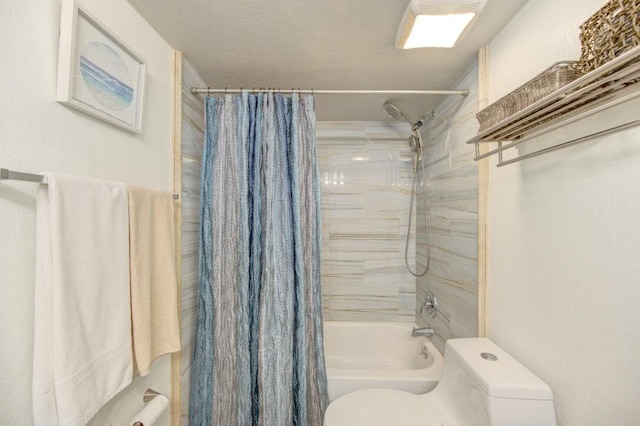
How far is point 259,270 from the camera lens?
1361 mm

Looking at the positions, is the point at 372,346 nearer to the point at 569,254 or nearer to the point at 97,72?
the point at 569,254

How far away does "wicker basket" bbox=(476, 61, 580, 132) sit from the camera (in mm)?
708

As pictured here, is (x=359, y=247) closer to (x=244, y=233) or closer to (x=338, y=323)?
(x=338, y=323)

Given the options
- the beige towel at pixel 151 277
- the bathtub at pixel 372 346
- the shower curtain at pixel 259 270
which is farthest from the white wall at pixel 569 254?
the beige towel at pixel 151 277

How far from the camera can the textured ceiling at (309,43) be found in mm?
1036

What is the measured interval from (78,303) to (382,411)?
3.94 feet

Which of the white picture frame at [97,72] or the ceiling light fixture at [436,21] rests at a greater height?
the ceiling light fixture at [436,21]

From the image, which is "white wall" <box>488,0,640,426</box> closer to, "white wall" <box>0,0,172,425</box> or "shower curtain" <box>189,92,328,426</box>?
"shower curtain" <box>189,92,328,426</box>

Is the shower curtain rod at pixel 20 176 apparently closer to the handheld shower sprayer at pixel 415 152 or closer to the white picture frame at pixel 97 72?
Answer: the white picture frame at pixel 97 72

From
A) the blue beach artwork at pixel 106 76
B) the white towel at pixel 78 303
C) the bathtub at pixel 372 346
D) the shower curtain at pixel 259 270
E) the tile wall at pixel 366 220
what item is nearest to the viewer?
the white towel at pixel 78 303

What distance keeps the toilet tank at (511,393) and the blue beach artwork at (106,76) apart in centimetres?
163

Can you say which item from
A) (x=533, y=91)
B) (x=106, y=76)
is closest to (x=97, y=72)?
(x=106, y=76)

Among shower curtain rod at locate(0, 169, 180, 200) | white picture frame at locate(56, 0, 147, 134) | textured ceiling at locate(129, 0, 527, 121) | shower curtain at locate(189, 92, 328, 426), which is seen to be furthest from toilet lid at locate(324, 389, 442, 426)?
textured ceiling at locate(129, 0, 527, 121)

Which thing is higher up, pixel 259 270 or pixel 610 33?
pixel 610 33
